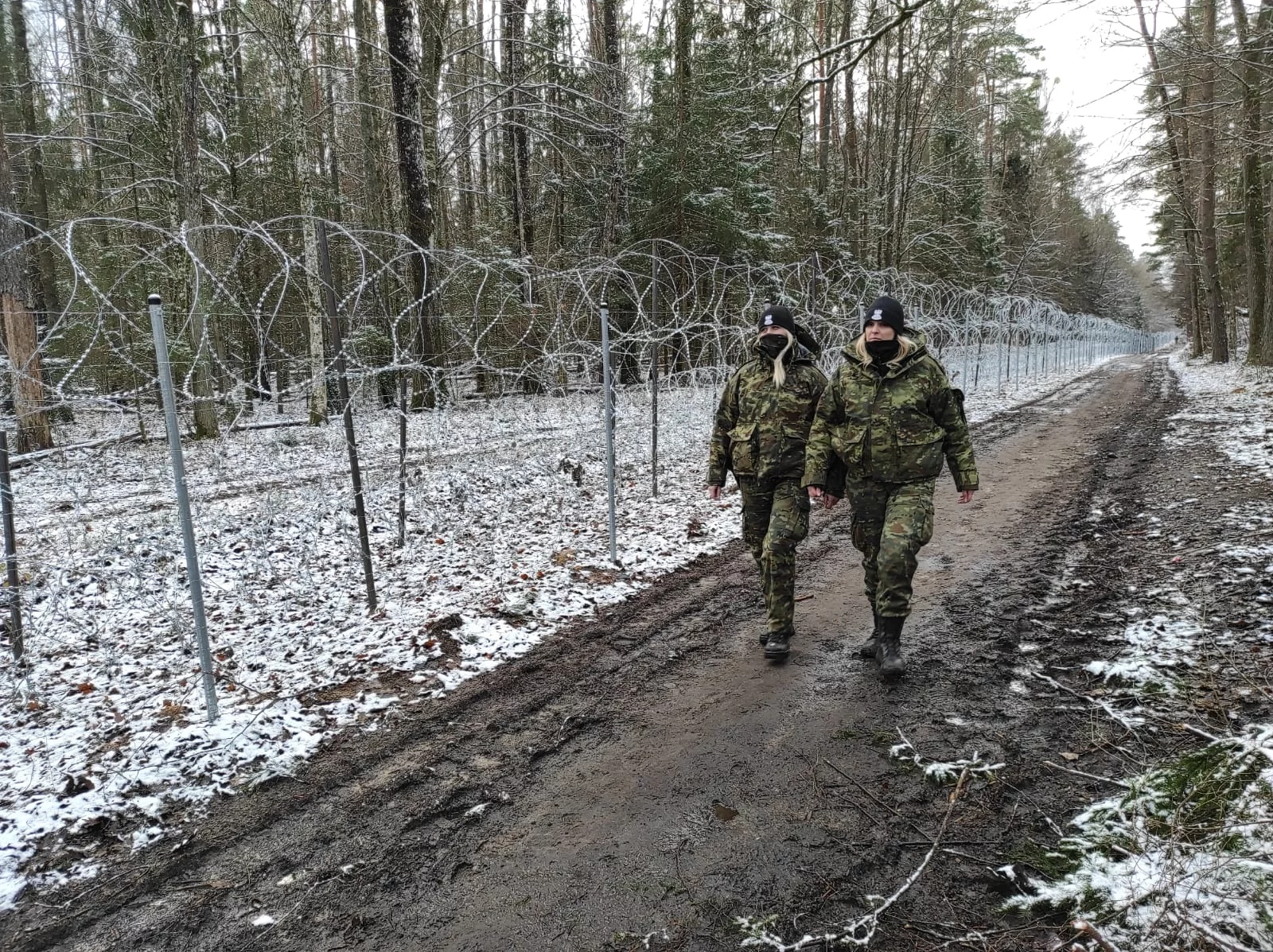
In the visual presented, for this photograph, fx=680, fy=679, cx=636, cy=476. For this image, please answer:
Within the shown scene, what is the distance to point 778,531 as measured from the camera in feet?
12.6

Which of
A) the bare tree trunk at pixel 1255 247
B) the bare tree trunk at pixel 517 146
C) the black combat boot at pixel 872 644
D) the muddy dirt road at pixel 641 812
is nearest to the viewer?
the muddy dirt road at pixel 641 812

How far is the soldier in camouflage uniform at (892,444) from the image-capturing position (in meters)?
3.53

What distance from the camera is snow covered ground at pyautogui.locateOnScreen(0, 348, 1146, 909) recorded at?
3.14m

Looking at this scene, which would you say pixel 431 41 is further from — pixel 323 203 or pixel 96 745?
pixel 96 745

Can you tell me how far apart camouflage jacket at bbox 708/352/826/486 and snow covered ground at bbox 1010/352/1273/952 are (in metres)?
1.89

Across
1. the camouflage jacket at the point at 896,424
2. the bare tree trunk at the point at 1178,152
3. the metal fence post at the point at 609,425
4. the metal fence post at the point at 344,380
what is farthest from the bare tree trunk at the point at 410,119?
the bare tree trunk at the point at 1178,152

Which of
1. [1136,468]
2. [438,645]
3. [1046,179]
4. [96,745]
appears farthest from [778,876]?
[1046,179]

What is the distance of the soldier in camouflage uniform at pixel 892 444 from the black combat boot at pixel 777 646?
49 centimetres

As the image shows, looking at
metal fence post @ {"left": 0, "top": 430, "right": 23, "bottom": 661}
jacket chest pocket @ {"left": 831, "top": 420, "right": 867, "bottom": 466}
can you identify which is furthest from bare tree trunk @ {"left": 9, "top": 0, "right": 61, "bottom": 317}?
jacket chest pocket @ {"left": 831, "top": 420, "right": 867, "bottom": 466}

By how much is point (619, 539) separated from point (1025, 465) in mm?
5765

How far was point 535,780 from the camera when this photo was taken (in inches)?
117

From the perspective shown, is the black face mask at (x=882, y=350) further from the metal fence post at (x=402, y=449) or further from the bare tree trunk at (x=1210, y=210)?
the bare tree trunk at (x=1210, y=210)

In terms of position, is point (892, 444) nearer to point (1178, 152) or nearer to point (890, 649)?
point (890, 649)

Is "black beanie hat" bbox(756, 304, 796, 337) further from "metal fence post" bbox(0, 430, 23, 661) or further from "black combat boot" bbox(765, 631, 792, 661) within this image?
"metal fence post" bbox(0, 430, 23, 661)
